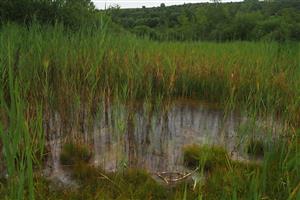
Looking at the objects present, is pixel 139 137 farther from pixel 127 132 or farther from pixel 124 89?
pixel 124 89

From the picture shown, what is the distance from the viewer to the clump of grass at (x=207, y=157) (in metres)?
2.55

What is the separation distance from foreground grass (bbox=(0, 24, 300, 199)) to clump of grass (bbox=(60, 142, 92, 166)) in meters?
0.10

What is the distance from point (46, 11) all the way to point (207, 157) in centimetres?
509

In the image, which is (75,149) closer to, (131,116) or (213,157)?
(131,116)

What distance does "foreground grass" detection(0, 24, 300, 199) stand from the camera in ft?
6.15

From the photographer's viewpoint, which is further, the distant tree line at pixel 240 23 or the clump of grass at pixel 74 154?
the distant tree line at pixel 240 23

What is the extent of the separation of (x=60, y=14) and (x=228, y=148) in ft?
15.9

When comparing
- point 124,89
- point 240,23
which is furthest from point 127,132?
point 240,23

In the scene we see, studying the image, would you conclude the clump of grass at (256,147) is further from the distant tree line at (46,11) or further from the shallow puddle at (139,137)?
the distant tree line at (46,11)

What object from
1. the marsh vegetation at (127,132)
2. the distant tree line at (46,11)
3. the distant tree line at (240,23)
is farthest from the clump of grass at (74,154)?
the distant tree line at (240,23)

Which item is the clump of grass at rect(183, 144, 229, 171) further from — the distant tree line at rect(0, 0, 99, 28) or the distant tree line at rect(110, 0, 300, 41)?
the distant tree line at rect(110, 0, 300, 41)

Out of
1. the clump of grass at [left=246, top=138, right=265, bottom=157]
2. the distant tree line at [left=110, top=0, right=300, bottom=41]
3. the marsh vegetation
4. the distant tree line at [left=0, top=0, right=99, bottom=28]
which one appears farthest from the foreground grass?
the distant tree line at [left=110, top=0, right=300, bottom=41]

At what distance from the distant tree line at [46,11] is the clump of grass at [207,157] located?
12.4ft

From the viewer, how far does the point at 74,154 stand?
8.44ft
